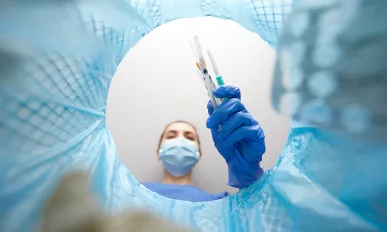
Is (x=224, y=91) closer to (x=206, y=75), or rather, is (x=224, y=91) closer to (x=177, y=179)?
(x=206, y=75)

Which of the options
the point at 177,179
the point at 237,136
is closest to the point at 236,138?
the point at 237,136

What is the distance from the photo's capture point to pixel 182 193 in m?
1.16

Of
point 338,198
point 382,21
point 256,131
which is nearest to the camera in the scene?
point 382,21

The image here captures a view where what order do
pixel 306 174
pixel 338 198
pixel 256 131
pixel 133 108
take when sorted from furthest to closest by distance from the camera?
pixel 133 108 → pixel 256 131 → pixel 306 174 → pixel 338 198

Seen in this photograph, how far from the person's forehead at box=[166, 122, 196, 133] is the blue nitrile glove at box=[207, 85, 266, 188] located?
1.53ft

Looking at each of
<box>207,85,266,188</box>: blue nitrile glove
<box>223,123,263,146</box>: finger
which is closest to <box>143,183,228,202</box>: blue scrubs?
<box>207,85,266,188</box>: blue nitrile glove

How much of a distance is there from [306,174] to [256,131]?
0.65 ft

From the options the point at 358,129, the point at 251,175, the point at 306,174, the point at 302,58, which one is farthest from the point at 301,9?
the point at 251,175

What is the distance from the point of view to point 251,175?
2.54 feet

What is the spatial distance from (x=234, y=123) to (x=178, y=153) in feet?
1.87

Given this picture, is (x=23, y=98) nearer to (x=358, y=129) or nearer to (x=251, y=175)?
(x=358, y=129)

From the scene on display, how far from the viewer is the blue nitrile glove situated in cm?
69

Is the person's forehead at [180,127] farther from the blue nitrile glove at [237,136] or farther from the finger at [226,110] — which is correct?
the finger at [226,110]

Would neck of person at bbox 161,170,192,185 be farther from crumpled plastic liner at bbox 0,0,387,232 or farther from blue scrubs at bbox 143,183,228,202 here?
crumpled plastic liner at bbox 0,0,387,232
